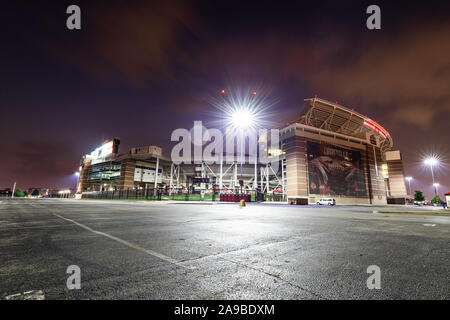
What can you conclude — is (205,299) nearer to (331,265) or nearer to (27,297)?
(27,297)

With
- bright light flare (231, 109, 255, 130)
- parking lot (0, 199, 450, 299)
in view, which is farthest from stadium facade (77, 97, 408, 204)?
parking lot (0, 199, 450, 299)

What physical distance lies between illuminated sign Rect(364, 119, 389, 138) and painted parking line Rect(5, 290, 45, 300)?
224ft

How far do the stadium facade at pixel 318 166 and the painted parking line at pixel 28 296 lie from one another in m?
32.4

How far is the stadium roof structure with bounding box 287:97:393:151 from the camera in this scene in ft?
151

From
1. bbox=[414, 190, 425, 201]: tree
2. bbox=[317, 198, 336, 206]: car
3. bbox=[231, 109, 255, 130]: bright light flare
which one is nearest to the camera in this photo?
bbox=[317, 198, 336, 206]: car

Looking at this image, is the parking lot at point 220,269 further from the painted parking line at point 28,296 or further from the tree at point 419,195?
the tree at point 419,195

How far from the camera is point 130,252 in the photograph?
2936mm

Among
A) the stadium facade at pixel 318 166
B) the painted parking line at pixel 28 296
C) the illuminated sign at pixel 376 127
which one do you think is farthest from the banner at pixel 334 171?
the painted parking line at pixel 28 296

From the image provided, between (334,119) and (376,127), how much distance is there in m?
21.3

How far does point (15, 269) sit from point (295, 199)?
121 ft

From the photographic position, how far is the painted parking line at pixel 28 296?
58.4 inches

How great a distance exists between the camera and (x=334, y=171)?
1650 inches

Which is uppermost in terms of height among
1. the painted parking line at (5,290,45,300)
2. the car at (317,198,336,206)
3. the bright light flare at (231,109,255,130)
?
the bright light flare at (231,109,255,130)

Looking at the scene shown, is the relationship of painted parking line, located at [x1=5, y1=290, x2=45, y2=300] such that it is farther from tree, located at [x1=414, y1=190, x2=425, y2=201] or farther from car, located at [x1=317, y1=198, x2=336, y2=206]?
tree, located at [x1=414, y1=190, x2=425, y2=201]
